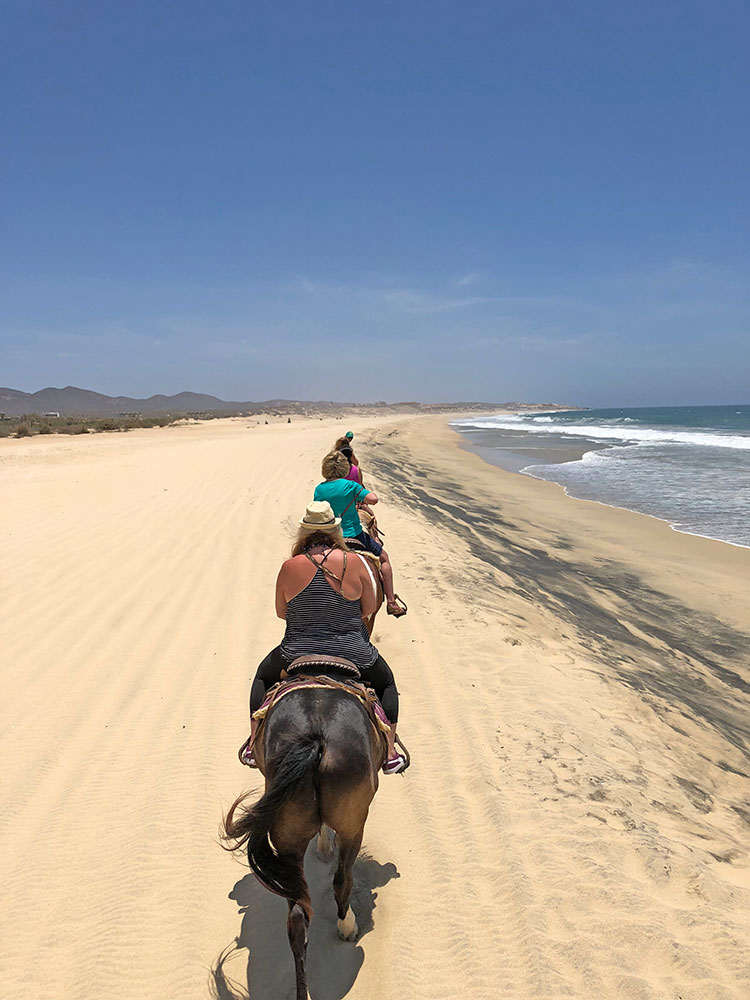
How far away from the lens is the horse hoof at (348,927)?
10.2ft

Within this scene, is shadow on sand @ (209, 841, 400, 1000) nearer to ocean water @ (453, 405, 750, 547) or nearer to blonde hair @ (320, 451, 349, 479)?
blonde hair @ (320, 451, 349, 479)

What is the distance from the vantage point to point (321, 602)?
3205 millimetres

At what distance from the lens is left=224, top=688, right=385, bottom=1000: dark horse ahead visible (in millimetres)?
2480

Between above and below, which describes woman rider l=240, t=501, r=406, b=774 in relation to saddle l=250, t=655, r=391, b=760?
above

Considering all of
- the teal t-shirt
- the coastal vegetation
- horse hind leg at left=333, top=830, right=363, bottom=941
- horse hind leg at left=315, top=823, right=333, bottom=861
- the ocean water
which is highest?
the teal t-shirt

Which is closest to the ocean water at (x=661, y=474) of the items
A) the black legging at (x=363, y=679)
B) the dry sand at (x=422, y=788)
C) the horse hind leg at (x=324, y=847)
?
the dry sand at (x=422, y=788)

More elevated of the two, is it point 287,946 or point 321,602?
point 321,602

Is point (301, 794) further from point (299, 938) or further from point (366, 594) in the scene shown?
point (366, 594)

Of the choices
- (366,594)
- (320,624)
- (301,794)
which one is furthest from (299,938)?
(366,594)

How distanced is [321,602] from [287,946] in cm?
Result: 195

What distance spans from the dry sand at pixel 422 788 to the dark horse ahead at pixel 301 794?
81 cm

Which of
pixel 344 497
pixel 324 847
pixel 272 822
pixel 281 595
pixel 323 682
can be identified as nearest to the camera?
pixel 272 822

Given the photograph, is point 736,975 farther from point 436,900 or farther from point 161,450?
point 161,450

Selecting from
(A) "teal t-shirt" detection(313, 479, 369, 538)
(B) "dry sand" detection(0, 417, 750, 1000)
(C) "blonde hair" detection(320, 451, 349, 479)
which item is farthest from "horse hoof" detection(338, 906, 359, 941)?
(C) "blonde hair" detection(320, 451, 349, 479)
